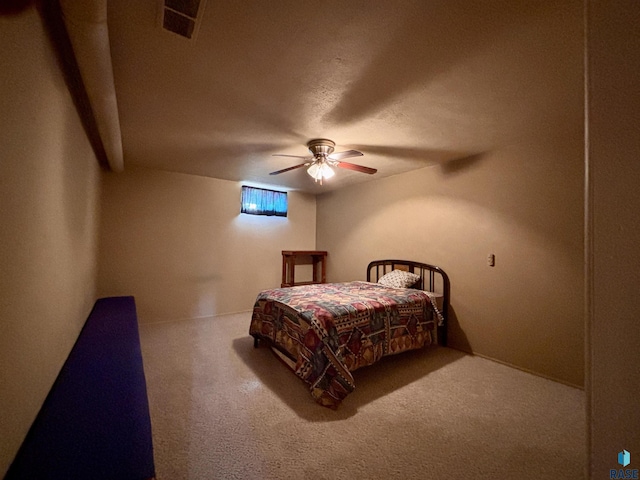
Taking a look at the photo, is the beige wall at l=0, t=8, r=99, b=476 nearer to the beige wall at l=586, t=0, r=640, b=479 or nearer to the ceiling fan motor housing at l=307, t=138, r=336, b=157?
the beige wall at l=586, t=0, r=640, b=479

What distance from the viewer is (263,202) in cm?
457

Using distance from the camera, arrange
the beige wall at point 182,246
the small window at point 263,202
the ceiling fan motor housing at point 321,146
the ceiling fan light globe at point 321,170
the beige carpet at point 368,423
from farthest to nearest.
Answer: the small window at point 263,202
the beige wall at point 182,246
the ceiling fan light globe at point 321,170
the ceiling fan motor housing at point 321,146
the beige carpet at point 368,423

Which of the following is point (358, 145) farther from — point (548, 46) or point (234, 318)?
point (234, 318)

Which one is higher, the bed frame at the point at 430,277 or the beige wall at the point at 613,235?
the beige wall at the point at 613,235

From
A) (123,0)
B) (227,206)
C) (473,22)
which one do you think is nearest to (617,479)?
(473,22)

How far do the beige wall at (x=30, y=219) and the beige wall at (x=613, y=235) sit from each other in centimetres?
167

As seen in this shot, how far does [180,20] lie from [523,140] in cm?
308

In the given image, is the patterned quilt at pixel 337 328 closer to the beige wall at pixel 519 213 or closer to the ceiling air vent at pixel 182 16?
the beige wall at pixel 519 213

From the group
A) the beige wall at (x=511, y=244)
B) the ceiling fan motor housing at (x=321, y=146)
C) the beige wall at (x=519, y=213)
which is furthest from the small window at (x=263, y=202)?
the beige wall at (x=519, y=213)

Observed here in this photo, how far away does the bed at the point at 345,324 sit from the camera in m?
1.93

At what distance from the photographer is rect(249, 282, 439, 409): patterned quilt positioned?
1925 mm

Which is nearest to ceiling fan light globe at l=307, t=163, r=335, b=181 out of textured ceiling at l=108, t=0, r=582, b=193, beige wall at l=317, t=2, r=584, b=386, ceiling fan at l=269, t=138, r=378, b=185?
ceiling fan at l=269, t=138, r=378, b=185

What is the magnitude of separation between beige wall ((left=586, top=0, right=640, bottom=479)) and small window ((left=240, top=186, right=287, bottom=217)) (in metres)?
4.28

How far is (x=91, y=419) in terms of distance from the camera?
1.06 metres
